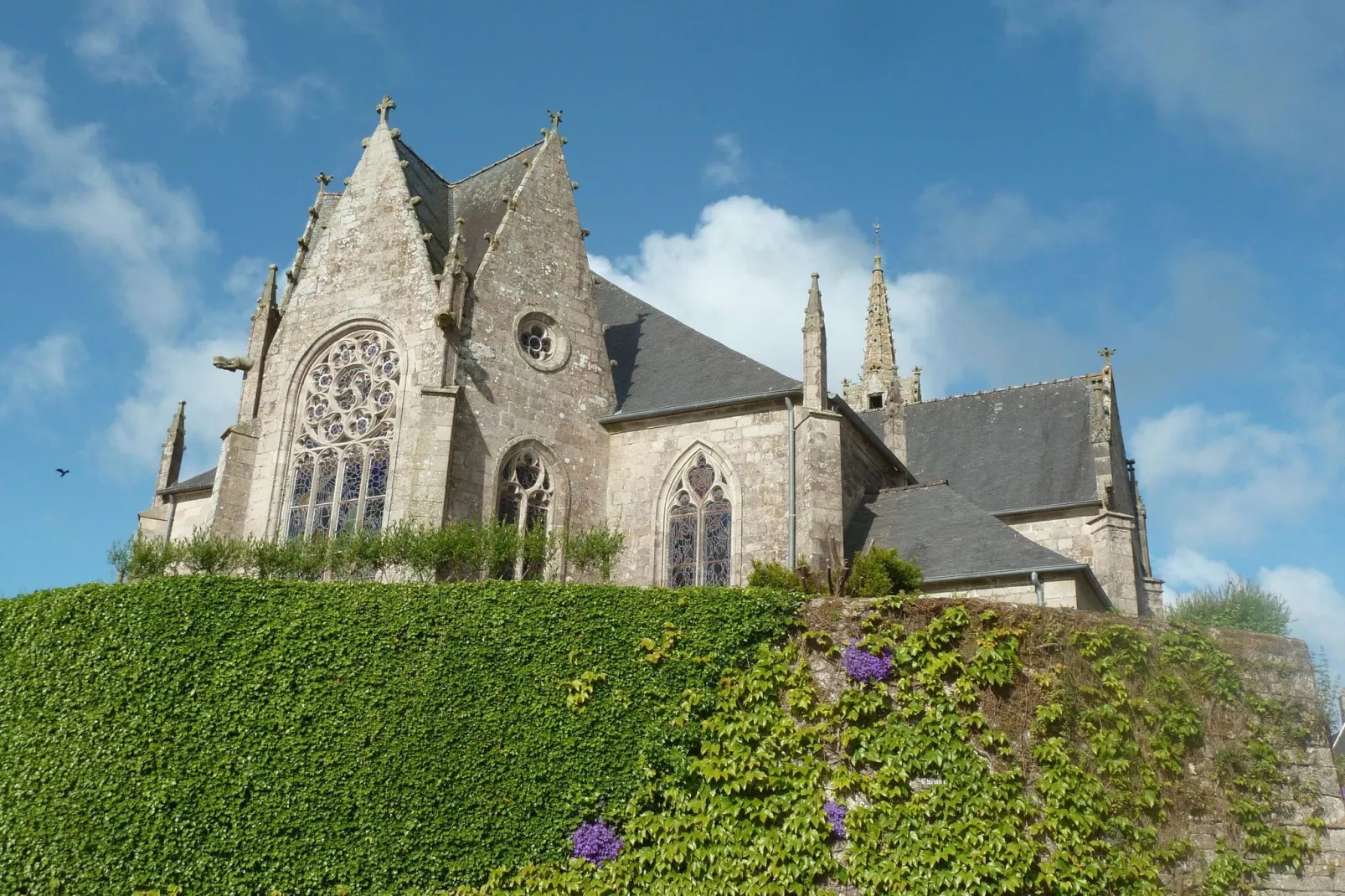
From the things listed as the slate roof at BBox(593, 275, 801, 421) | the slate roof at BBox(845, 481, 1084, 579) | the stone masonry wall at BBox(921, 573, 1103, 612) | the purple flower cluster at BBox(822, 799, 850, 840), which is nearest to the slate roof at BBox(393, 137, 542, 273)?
the slate roof at BBox(593, 275, 801, 421)

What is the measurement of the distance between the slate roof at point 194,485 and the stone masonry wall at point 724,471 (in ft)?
27.4

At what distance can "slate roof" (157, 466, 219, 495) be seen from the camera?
70.4 feet

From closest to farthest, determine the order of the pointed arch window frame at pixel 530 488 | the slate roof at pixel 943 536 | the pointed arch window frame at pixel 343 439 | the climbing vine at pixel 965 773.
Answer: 1. the climbing vine at pixel 965 773
2. the slate roof at pixel 943 536
3. the pointed arch window frame at pixel 343 439
4. the pointed arch window frame at pixel 530 488

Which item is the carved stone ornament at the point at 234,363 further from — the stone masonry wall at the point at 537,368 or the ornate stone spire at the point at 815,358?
the ornate stone spire at the point at 815,358

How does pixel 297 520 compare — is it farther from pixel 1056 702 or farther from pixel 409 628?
pixel 1056 702

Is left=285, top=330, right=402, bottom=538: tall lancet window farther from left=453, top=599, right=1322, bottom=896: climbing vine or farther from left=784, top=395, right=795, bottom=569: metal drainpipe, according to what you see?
left=453, top=599, right=1322, bottom=896: climbing vine

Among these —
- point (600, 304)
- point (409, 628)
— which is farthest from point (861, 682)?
point (600, 304)

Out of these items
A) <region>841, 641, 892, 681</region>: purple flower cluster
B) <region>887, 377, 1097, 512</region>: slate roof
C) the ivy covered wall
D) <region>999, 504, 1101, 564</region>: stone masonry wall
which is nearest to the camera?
the ivy covered wall

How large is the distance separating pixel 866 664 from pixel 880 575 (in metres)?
2.65

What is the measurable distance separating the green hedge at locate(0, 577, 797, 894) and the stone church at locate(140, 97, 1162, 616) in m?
3.51

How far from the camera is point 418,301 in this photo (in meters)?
17.0

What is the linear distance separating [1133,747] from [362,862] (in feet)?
23.7

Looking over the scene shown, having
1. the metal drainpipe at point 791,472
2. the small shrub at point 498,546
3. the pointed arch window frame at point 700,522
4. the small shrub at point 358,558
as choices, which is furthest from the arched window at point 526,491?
the metal drainpipe at point 791,472

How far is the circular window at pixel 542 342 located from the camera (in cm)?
1770
